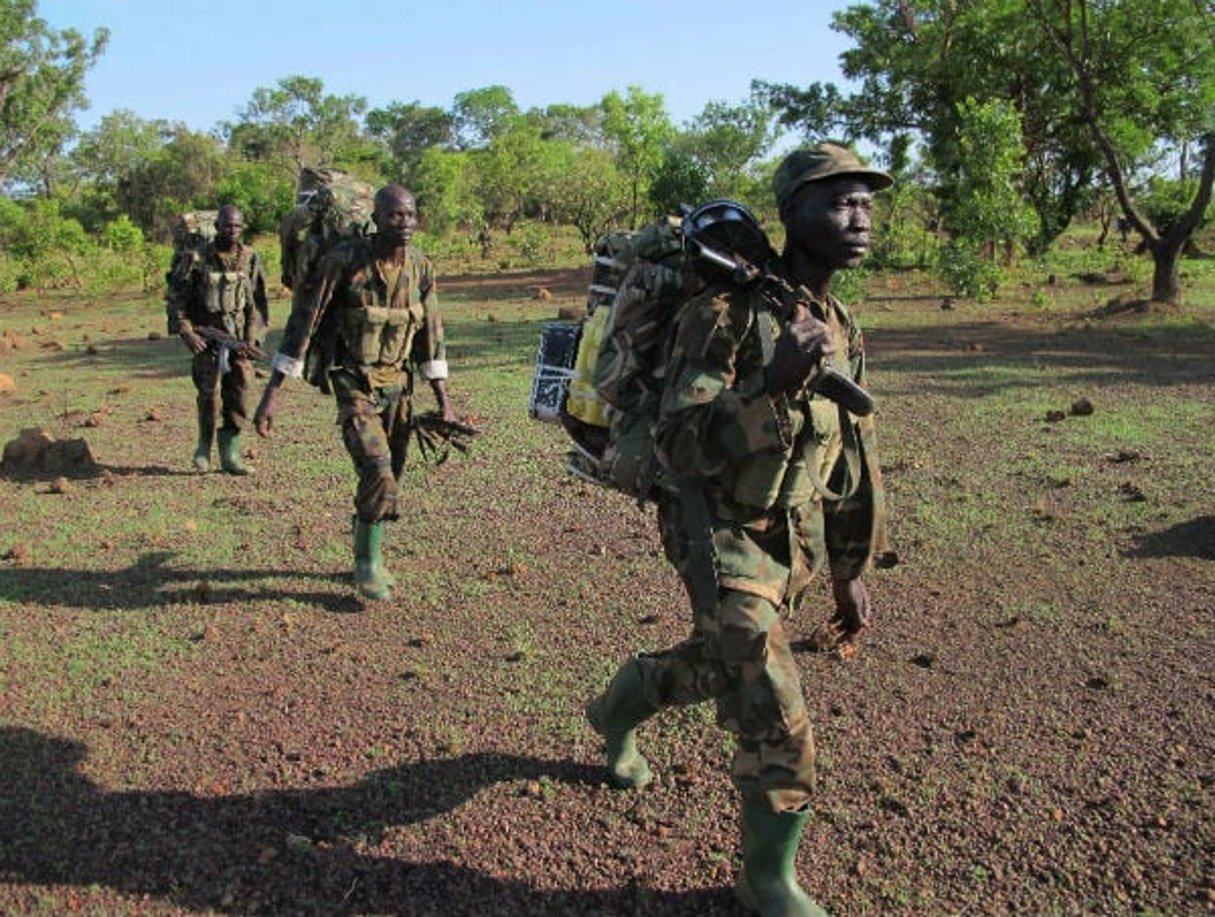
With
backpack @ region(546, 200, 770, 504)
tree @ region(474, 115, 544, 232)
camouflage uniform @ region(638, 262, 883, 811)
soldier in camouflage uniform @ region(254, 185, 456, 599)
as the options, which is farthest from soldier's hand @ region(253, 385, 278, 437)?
tree @ region(474, 115, 544, 232)

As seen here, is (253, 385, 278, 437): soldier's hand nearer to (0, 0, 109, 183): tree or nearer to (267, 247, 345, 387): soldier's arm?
(267, 247, 345, 387): soldier's arm

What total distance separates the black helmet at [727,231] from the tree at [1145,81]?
13.9m

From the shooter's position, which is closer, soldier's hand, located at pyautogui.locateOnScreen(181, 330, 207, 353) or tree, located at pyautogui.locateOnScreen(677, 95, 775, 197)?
soldier's hand, located at pyautogui.locateOnScreen(181, 330, 207, 353)

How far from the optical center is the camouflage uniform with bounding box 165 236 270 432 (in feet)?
24.8

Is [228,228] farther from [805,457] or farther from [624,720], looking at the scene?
[805,457]

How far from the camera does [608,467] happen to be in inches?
113

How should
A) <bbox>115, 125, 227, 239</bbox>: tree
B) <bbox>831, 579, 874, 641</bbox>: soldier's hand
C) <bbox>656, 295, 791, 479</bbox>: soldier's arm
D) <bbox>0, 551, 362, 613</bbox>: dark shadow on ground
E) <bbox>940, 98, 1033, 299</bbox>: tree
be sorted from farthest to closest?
<bbox>115, 125, 227, 239</bbox>: tree → <bbox>940, 98, 1033, 299</bbox>: tree → <bbox>0, 551, 362, 613</bbox>: dark shadow on ground → <bbox>831, 579, 874, 641</bbox>: soldier's hand → <bbox>656, 295, 791, 479</bbox>: soldier's arm

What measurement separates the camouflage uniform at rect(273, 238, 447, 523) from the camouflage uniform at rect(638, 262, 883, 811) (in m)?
2.45

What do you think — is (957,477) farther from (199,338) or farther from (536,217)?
(536,217)

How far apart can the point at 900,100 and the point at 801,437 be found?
2031 cm

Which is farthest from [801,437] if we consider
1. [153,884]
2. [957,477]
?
[957,477]

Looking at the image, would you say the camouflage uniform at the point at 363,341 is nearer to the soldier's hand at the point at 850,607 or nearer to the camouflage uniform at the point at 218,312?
the soldier's hand at the point at 850,607

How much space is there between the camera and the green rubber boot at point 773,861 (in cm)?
267

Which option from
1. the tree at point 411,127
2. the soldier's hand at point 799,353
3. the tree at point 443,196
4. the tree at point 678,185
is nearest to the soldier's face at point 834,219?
the soldier's hand at point 799,353
